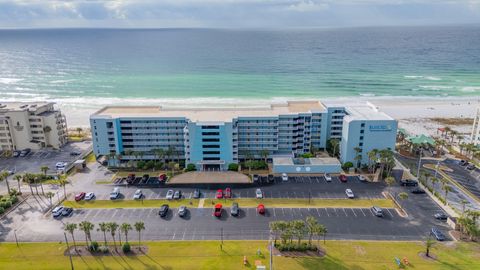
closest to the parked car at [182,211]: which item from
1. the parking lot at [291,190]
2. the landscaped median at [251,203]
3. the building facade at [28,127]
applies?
the landscaped median at [251,203]

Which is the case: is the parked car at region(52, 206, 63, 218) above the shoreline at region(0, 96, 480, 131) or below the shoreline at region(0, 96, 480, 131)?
below

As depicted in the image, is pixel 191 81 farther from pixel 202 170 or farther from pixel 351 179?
pixel 351 179

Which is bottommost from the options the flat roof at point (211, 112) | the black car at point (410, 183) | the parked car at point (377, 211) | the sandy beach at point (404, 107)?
the parked car at point (377, 211)

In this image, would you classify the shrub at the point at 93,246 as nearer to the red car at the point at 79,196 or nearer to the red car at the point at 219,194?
the red car at the point at 79,196

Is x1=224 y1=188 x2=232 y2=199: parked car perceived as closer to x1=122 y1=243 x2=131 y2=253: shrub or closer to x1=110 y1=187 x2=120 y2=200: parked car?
x1=110 y1=187 x2=120 y2=200: parked car

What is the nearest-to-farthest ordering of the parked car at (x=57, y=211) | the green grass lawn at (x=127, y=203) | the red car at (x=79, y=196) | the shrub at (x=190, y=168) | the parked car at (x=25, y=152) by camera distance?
the parked car at (x=57, y=211), the green grass lawn at (x=127, y=203), the red car at (x=79, y=196), the shrub at (x=190, y=168), the parked car at (x=25, y=152)

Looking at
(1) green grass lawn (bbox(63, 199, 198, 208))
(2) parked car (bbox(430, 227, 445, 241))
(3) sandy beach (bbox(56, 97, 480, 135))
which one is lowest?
(2) parked car (bbox(430, 227, 445, 241))

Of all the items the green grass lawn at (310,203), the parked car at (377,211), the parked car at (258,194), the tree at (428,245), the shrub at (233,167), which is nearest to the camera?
the tree at (428,245)

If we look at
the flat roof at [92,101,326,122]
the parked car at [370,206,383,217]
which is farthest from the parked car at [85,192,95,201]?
the parked car at [370,206,383,217]
